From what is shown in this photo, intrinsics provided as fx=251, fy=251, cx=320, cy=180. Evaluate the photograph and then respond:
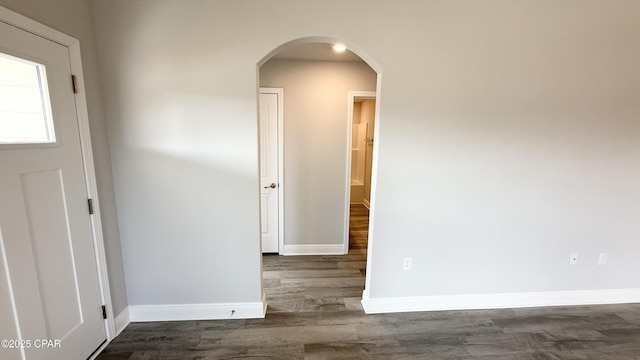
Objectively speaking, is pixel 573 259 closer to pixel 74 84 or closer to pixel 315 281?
pixel 315 281

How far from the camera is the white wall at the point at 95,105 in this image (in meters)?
1.44

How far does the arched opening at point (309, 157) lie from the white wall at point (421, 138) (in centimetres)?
94

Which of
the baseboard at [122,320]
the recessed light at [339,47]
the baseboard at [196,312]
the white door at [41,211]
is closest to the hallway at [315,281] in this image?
the baseboard at [196,312]

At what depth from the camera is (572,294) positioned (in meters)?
2.38

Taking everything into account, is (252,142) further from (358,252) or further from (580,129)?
(580,129)

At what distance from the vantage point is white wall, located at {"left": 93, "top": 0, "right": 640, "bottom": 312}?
1.84m

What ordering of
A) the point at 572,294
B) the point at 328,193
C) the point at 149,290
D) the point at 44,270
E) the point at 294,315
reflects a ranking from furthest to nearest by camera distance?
the point at 328,193 < the point at 572,294 < the point at 294,315 < the point at 149,290 < the point at 44,270

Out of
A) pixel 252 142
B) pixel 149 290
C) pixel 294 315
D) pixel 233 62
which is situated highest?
pixel 233 62

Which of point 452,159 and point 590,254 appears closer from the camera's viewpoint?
point 452,159

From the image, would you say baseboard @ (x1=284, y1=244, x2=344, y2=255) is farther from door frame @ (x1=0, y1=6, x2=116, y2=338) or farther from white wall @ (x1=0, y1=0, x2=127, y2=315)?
door frame @ (x1=0, y1=6, x2=116, y2=338)

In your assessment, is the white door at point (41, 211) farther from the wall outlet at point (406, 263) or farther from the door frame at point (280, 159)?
the wall outlet at point (406, 263)

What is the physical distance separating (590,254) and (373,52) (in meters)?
2.73

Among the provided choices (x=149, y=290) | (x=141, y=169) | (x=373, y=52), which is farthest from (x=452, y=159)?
(x=149, y=290)

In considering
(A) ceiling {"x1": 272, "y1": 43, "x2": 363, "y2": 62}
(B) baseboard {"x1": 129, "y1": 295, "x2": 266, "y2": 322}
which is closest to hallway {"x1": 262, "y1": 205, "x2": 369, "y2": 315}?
(B) baseboard {"x1": 129, "y1": 295, "x2": 266, "y2": 322}
